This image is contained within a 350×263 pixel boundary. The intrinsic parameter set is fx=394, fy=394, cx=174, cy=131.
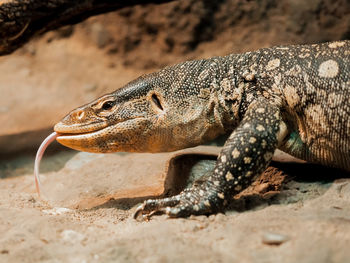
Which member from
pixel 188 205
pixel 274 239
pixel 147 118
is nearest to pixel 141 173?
pixel 147 118

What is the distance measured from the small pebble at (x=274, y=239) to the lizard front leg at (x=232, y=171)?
845 mm

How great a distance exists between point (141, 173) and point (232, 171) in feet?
6.75

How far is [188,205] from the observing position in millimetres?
3816

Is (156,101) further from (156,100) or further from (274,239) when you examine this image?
(274,239)

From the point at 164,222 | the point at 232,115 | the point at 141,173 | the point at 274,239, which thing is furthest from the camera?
the point at 141,173

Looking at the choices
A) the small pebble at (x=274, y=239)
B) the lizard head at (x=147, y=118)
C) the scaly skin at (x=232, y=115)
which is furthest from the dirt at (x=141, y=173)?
the lizard head at (x=147, y=118)

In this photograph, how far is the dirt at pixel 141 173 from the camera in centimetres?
311

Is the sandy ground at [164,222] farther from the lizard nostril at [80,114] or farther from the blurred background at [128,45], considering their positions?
the blurred background at [128,45]

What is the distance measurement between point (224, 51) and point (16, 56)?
20.0 feet

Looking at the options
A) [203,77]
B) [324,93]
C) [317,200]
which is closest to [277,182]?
[317,200]

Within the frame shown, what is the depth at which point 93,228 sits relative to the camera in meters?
3.82

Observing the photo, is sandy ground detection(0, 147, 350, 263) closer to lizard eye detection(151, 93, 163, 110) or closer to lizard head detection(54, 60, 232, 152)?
lizard head detection(54, 60, 232, 152)

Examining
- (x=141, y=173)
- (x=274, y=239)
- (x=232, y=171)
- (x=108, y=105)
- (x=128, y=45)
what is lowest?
(x=141, y=173)

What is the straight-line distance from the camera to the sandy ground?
2951 mm
